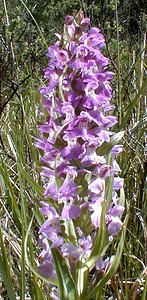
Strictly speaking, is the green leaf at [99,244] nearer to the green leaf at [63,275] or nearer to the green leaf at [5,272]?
the green leaf at [63,275]

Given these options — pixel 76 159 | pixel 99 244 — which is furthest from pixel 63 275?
pixel 76 159

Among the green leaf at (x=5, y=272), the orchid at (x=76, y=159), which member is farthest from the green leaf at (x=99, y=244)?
the green leaf at (x=5, y=272)

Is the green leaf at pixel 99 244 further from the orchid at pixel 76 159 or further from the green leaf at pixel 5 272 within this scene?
the green leaf at pixel 5 272

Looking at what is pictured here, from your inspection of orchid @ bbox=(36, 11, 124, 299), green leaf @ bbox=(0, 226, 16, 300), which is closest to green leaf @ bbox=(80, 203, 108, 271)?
orchid @ bbox=(36, 11, 124, 299)

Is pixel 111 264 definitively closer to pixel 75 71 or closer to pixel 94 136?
pixel 94 136

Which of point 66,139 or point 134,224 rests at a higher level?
point 66,139

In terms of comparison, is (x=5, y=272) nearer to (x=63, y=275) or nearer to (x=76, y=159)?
(x=63, y=275)

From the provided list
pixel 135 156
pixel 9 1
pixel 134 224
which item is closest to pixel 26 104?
pixel 135 156

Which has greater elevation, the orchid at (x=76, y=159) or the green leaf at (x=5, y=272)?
the orchid at (x=76, y=159)
